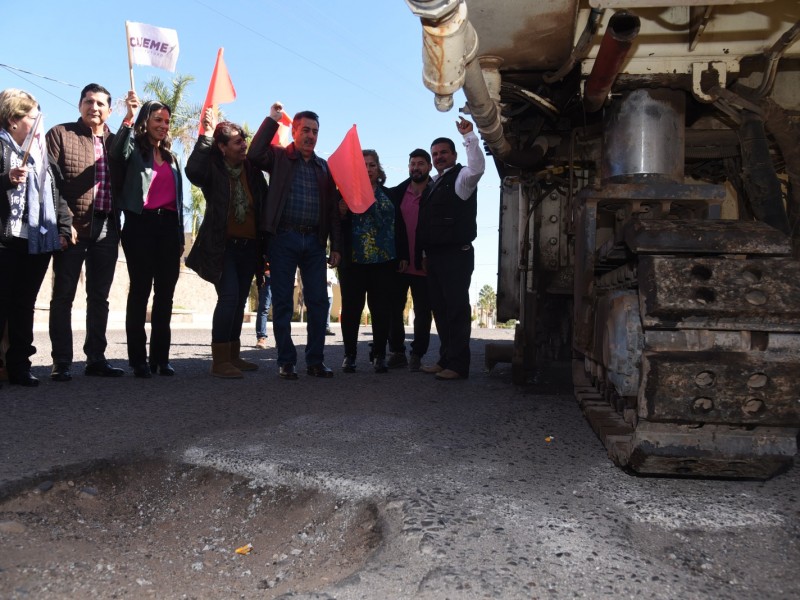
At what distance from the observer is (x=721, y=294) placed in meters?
2.06

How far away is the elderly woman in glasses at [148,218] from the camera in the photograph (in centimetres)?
483

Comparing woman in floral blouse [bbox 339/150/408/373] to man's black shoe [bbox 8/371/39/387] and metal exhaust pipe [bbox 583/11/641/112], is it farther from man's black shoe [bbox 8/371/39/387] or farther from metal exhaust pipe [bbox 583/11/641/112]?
metal exhaust pipe [bbox 583/11/641/112]

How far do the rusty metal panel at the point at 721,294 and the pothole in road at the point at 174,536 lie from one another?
1108 mm

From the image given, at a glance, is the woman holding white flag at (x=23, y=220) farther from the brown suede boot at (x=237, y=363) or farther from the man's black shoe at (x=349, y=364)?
the man's black shoe at (x=349, y=364)

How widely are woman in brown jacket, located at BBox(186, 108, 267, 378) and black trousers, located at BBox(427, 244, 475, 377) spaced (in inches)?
56.6

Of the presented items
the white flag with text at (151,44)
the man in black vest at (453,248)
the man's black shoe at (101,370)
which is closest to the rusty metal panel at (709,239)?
the man in black vest at (453,248)

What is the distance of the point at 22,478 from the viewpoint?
2340mm

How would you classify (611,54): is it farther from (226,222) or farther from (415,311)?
(415,311)

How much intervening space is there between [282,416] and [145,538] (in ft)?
4.80

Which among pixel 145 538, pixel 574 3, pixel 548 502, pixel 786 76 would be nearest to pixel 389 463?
pixel 548 502

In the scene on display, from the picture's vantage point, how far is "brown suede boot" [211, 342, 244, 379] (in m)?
5.02

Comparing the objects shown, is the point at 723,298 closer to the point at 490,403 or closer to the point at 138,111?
the point at 490,403

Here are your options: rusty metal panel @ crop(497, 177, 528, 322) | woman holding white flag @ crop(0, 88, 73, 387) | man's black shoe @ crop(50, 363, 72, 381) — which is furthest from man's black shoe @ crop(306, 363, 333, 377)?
woman holding white flag @ crop(0, 88, 73, 387)

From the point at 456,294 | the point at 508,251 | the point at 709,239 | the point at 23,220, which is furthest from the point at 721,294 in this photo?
the point at 23,220
